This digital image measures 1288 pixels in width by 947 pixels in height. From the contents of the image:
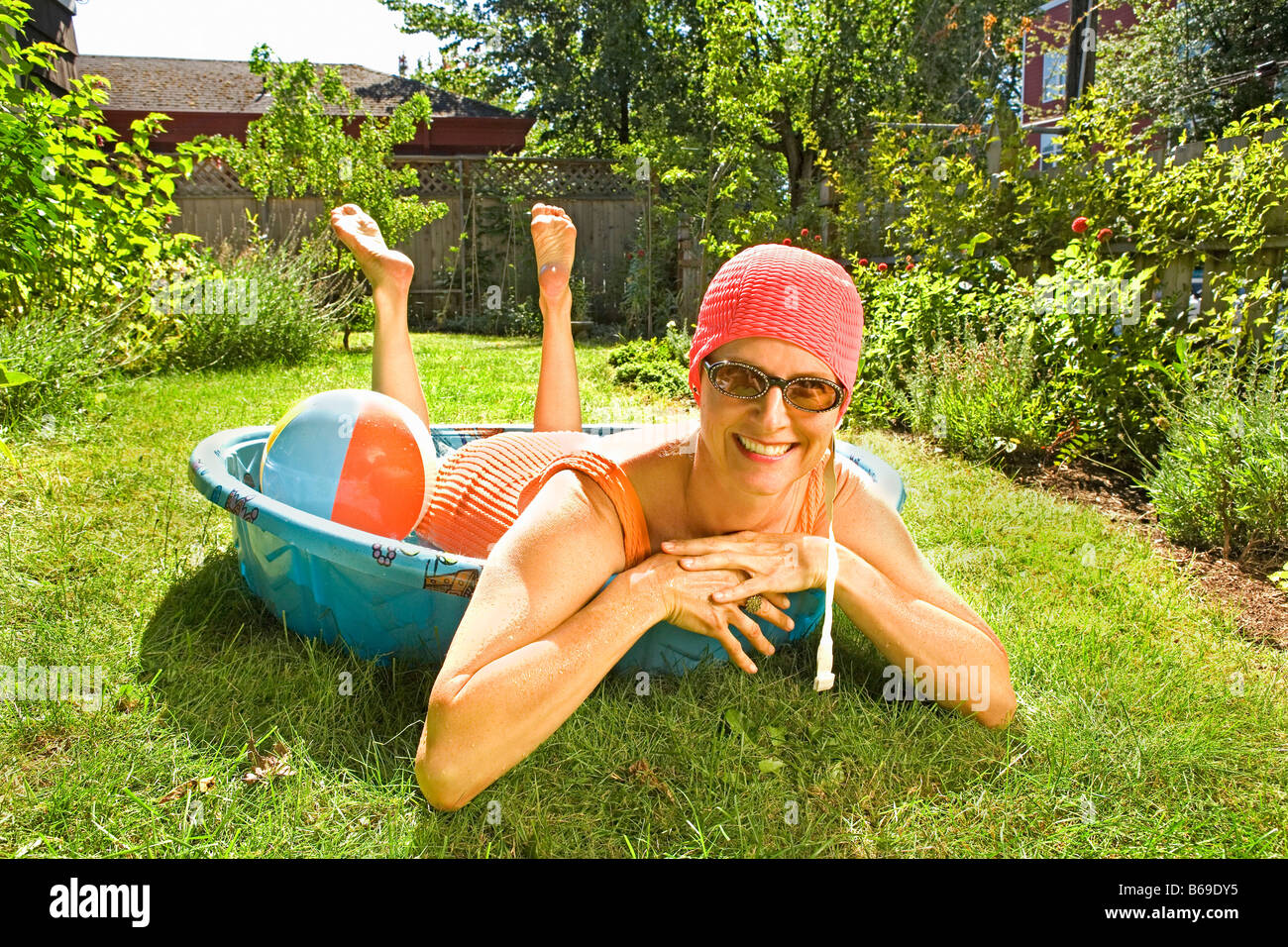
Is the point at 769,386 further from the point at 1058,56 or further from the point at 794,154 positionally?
the point at 1058,56

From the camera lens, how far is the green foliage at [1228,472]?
368 cm

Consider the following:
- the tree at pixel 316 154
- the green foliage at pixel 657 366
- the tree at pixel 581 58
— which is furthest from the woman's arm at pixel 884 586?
the tree at pixel 581 58

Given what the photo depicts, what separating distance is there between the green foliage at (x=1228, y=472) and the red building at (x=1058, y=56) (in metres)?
2.71

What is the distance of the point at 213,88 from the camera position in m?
20.3

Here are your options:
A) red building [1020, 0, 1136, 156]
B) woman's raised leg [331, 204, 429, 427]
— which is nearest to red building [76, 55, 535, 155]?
red building [1020, 0, 1136, 156]

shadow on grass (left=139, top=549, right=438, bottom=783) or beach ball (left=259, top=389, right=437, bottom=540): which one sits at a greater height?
beach ball (left=259, top=389, right=437, bottom=540)

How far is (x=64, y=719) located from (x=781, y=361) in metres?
2.00

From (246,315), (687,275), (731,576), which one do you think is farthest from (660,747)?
(687,275)

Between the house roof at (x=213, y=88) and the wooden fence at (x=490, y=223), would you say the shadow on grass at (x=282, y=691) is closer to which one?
the wooden fence at (x=490, y=223)

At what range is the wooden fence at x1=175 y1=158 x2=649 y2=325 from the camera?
549 inches

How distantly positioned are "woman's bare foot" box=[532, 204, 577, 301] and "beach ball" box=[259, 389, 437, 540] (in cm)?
107

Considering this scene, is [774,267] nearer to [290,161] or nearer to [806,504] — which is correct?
[806,504]

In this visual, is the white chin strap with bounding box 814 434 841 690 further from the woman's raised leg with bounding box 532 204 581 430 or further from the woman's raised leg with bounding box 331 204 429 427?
the woman's raised leg with bounding box 331 204 429 427

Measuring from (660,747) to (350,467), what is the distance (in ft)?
4.60
